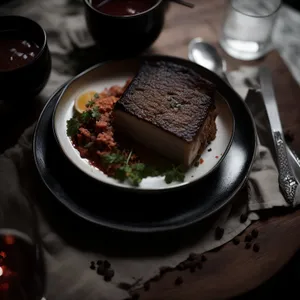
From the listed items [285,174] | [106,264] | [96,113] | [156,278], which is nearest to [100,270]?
[106,264]

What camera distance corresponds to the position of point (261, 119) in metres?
1.56

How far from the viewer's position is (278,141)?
4.77ft

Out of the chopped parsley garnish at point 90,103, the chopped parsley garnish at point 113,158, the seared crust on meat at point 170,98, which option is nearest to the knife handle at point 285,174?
the seared crust on meat at point 170,98

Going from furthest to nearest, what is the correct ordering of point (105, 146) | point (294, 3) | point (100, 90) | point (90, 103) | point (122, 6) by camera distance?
1. point (294, 3)
2. point (122, 6)
3. point (100, 90)
4. point (90, 103)
5. point (105, 146)

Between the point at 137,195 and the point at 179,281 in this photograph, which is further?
the point at 137,195

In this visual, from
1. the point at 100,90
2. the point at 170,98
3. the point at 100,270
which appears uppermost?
the point at 170,98

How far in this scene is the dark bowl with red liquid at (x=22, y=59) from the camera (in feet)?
4.73

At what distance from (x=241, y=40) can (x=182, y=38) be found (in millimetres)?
247

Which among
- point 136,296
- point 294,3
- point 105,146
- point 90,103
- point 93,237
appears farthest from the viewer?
point 294,3

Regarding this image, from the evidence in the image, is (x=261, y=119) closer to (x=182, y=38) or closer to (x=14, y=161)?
(x=182, y=38)

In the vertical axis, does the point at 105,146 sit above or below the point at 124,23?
below

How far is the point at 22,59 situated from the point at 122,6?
0.45 meters

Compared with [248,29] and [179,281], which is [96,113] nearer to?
[179,281]

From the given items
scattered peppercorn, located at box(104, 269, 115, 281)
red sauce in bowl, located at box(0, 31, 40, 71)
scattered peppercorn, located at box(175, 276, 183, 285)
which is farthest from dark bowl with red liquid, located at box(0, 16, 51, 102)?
scattered peppercorn, located at box(175, 276, 183, 285)
